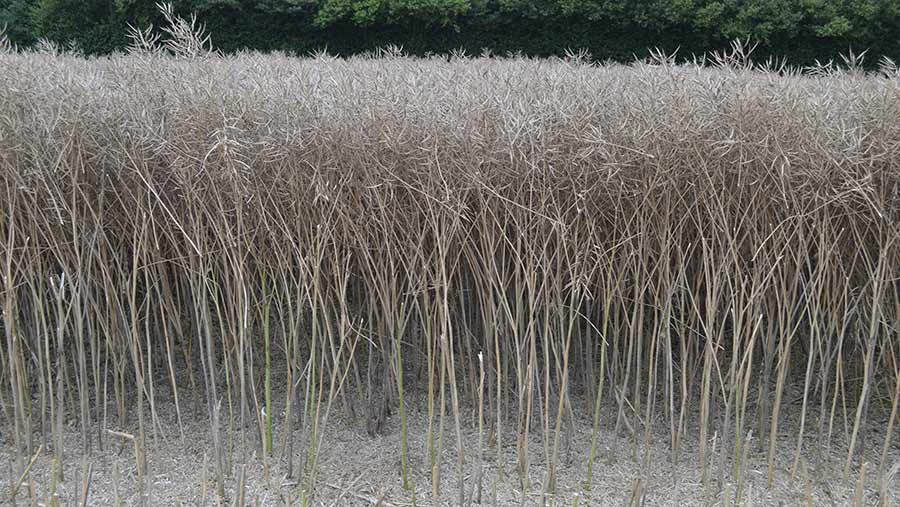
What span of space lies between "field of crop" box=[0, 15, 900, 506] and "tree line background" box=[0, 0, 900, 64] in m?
5.26

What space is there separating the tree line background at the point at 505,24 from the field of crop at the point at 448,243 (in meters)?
5.26

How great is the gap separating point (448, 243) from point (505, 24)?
21.1ft

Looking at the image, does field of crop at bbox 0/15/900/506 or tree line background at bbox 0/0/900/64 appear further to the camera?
tree line background at bbox 0/0/900/64

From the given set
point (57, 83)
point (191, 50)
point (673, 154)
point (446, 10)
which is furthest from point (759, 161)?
point (446, 10)

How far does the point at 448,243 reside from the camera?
3.09m

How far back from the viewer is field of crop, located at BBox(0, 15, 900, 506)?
3.07 metres

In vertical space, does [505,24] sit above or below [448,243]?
above

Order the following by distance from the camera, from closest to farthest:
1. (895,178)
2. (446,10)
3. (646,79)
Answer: (895,178)
(646,79)
(446,10)

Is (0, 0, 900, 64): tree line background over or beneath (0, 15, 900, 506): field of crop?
over

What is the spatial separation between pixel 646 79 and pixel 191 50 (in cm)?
186

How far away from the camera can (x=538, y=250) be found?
127 inches

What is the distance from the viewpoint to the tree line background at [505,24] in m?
8.37

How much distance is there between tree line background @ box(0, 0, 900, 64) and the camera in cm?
837

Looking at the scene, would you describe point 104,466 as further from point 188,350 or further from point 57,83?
point 57,83
